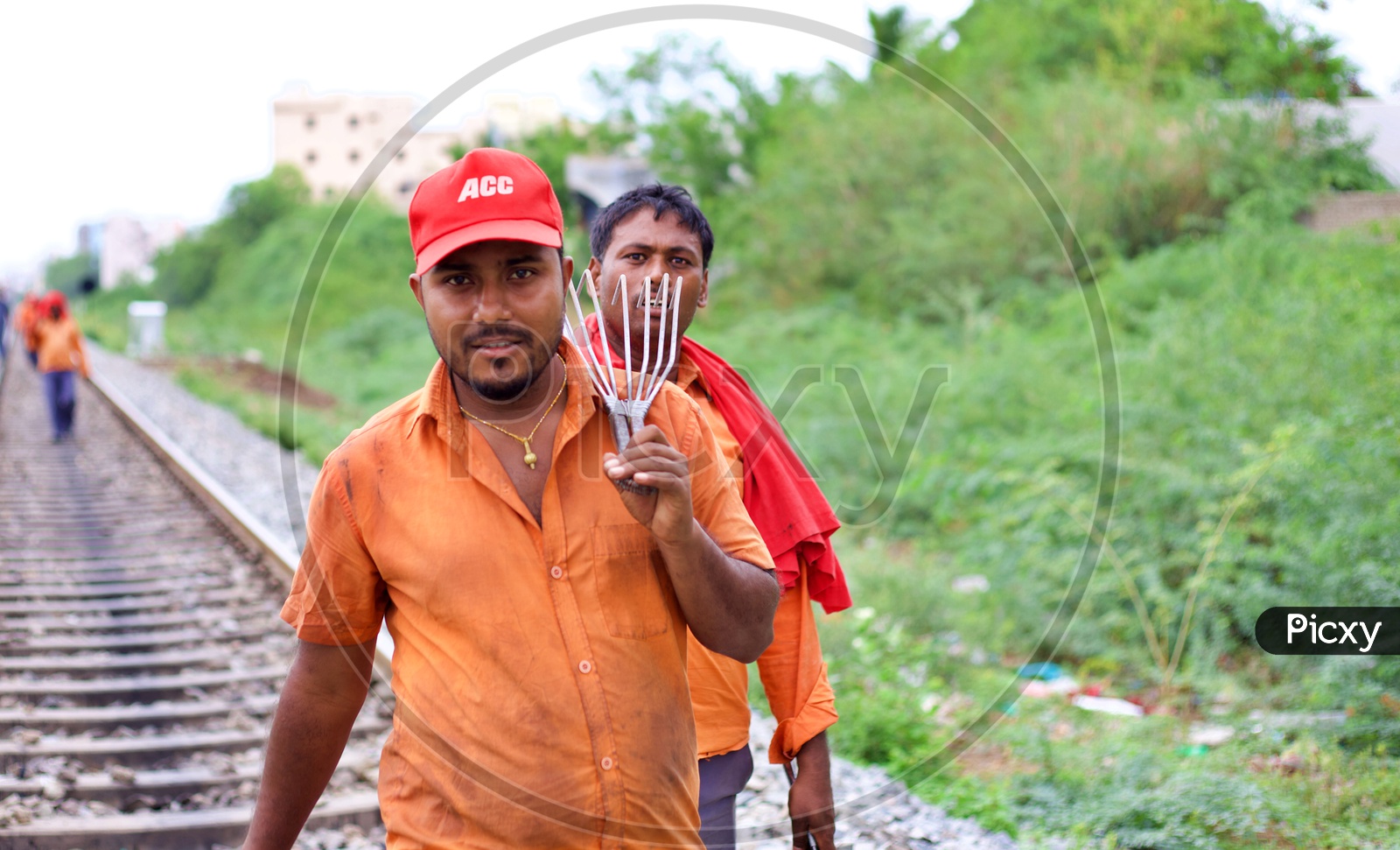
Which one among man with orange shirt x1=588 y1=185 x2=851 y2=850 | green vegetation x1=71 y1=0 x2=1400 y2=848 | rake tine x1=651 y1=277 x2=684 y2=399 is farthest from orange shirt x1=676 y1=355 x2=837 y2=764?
green vegetation x1=71 y1=0 x2=1400 y2=848

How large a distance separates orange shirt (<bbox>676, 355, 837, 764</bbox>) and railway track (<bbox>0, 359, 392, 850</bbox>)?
6.51ft

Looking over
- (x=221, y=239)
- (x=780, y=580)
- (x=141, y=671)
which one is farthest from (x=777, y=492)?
(x=221, y=239)

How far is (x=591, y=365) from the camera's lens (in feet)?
5.84

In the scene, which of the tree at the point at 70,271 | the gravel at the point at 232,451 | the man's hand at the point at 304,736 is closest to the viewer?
the man's hand at the point at 304,736

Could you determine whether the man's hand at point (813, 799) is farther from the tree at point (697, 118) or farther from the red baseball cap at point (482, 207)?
the tree at point (697, 118)

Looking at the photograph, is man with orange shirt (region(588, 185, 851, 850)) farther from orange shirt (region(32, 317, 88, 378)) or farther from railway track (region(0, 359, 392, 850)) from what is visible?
orange shirt (region(32, 317, 88, 378))

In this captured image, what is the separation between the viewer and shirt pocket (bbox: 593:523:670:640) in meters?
1.65

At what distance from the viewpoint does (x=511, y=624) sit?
1622 mm

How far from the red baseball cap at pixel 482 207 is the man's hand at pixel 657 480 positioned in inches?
13.5

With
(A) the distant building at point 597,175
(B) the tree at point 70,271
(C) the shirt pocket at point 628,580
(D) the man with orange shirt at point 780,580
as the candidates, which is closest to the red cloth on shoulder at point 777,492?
(D) the man with orange shirt at point 780,580

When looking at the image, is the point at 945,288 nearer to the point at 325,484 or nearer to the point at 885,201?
the point at 885,201

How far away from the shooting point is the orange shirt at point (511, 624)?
63.9 inches

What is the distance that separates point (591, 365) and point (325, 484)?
1.42 feet

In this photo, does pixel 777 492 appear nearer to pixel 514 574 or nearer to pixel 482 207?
pixel 514 574
